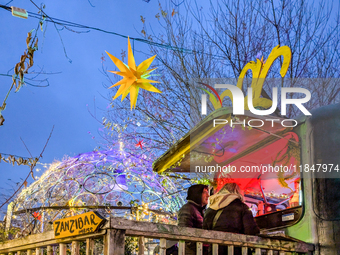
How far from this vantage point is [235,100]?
4559 millimetres

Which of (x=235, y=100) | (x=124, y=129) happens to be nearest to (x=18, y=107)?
(x=124, y=129)

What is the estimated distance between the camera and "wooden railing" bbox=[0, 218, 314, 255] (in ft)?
Result: 9.70

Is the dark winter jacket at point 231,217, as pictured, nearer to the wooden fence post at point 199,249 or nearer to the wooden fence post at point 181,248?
the wooden fence post at point 199,249

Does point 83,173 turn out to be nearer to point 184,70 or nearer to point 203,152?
point 184,70

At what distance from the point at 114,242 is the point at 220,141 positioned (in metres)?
3.24

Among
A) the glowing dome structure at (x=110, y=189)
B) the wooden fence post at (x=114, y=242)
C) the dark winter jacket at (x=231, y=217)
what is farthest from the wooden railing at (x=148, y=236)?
the glowing dome structure at (x=110, y=189)

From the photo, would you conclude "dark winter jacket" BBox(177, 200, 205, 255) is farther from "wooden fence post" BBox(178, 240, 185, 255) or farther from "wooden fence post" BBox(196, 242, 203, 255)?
"wooden fence post" BBox(178, 240, 185, 255)

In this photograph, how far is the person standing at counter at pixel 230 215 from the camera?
446cm

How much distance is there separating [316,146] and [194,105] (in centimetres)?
716

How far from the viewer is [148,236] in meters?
3.22

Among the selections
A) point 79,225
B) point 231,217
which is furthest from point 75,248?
point 231,217

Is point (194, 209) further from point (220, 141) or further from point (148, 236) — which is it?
point (148, 236)

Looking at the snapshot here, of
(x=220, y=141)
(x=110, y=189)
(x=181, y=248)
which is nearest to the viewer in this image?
(x=181, y=248)

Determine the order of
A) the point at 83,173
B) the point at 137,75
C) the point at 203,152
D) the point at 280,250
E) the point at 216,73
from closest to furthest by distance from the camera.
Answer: the point at 280,250, the point at 137,75, the point at 203,152, the point at 83,173, the point at 216,73
